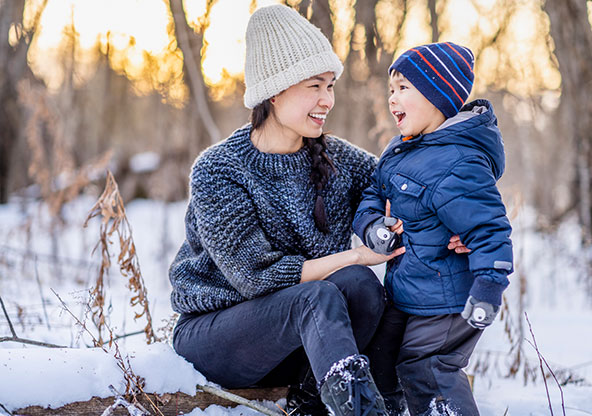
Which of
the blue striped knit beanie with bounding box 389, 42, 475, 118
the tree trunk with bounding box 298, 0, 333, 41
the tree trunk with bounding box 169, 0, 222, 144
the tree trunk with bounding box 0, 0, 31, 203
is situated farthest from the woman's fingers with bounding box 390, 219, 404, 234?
the tree trunk with bounding box 0, 0, 31, 203

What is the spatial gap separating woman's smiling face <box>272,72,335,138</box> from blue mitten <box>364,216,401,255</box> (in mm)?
457

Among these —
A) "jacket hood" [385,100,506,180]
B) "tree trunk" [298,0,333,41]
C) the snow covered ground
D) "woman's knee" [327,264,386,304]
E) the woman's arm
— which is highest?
"tree trunk" [298,0,333,41]

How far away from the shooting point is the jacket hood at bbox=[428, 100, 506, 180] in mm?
1825

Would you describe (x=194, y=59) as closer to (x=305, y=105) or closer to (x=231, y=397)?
(x=305, y=105)

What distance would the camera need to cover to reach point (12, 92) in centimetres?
922

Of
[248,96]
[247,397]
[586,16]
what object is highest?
[586,16]

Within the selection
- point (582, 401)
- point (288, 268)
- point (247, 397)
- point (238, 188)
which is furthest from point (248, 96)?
point (582, 401)

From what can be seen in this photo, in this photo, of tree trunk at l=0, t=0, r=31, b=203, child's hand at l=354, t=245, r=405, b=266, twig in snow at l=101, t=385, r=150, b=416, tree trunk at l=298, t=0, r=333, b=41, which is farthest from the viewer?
tree trunk at l=0, t=0, r=31, b=203

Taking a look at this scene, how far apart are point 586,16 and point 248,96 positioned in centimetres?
463

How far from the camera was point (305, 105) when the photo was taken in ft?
7.00

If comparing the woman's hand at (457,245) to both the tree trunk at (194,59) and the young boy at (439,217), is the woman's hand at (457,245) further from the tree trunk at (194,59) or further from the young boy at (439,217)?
the tree trunk at (194,59)

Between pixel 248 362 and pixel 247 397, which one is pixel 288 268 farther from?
pixel 247 397

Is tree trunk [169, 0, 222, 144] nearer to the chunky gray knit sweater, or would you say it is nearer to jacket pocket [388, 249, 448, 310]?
the chunky gray knit sweater

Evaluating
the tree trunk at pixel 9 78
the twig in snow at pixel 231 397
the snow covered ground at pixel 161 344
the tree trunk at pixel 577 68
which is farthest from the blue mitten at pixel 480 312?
the tree trunk at pixel 9 78
